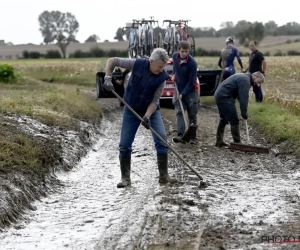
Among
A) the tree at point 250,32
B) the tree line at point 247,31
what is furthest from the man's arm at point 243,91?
the tree at point 250,32

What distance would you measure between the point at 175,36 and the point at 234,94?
950 cm

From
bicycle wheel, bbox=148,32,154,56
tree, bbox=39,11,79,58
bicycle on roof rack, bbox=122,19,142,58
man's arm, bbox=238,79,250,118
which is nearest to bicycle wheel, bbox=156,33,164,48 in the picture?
bicycle wheel, bbox=148,32,154,56

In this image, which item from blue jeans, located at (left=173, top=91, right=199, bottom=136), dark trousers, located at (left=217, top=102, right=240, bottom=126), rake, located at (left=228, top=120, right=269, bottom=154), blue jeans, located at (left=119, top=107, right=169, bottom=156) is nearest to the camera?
blue jeans, located at (left=119, top=107, right=169, bottom=156)

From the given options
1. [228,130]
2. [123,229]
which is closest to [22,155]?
[123,229]

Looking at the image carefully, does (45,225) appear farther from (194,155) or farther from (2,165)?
(194,155)

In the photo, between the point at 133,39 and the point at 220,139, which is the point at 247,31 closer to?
the point at 133,39

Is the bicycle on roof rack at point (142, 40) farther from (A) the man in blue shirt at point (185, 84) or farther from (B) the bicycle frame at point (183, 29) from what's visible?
(A) the man in blue shirt at point (185, 84)

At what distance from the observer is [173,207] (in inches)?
298

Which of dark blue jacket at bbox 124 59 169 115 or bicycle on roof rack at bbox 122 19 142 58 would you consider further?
bicycle on roof rack at bbox 122 19 142 58

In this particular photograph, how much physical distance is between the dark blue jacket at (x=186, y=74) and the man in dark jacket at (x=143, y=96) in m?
3.42

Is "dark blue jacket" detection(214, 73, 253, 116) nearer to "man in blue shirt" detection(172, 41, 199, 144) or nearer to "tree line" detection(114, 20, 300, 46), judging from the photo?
"man in blue shirt" detection(172, 41, 199, 144)

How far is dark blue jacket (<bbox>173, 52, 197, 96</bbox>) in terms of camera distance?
40.9 ft

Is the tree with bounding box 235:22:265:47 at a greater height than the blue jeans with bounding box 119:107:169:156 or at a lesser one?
lesser

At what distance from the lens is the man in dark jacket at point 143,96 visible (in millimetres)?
8742
